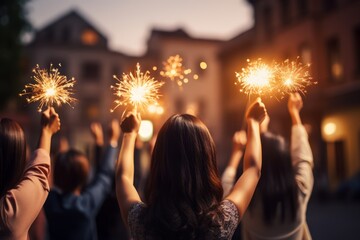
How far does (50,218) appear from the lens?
344 cm

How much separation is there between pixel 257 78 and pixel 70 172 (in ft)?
5.72

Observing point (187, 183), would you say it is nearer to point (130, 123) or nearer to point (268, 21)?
point (130, 123)

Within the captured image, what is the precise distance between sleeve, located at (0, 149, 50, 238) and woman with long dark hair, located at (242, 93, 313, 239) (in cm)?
151

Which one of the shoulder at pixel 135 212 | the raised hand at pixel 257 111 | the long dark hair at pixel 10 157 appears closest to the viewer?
the shoulder at pixel 135 212

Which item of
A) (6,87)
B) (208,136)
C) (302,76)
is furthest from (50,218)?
(6,87)

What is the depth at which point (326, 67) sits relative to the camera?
67.6ft

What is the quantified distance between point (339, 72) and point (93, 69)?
22.9 meters

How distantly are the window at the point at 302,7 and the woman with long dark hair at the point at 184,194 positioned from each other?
2064 cm

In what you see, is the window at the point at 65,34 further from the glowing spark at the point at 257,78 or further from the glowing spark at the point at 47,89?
the glowing spark at the point at 257,78

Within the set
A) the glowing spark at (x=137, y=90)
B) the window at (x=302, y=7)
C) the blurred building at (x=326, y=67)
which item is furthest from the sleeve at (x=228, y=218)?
the window at (x=302, y=7)

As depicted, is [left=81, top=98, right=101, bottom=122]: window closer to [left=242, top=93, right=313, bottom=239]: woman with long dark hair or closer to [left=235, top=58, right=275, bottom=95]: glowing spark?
[left=242, top=93, right=313, bottom=239]: woman with long dark hair

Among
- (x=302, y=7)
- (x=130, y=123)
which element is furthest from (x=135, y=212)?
(x=302, y=7)

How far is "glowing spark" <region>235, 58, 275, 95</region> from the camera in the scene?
262 cm

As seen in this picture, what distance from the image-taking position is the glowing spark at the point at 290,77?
265cm
